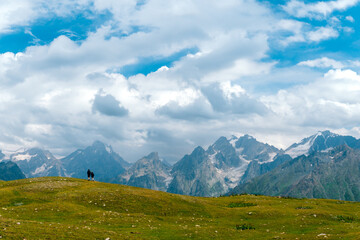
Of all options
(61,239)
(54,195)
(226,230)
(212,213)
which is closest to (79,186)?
(54,195)

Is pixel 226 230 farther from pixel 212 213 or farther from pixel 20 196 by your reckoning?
pixel 20 196

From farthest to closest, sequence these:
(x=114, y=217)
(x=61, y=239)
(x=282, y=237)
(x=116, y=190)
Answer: (x=116, y=190)
(x=114, y=217)
(x=282, y=237)
(x=61, y=239)

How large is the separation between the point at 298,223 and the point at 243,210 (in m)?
12.2

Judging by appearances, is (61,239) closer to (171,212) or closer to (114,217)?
(114,217)

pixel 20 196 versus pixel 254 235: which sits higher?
pixel 20 196

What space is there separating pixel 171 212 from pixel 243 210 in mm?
12838

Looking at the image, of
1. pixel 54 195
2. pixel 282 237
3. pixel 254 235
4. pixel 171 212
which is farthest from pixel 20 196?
pixel 282 237

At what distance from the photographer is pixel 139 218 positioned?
4275cm

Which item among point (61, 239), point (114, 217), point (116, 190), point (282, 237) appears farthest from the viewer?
point (116, 190)

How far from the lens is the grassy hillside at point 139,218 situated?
29.3 meters

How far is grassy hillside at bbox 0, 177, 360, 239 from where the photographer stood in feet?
96.2

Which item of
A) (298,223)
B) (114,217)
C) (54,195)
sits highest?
→ (54,195)

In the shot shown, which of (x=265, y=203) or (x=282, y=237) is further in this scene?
(x=265, y=203)

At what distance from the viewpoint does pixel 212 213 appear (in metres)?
52.7
